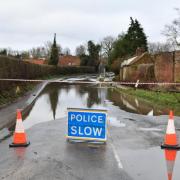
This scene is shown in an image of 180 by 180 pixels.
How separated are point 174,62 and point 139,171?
1816 cm

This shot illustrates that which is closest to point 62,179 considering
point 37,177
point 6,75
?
point 37,177

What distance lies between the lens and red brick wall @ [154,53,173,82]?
925 inches

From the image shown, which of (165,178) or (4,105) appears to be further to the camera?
(4,105)

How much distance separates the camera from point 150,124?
11445 millimetres

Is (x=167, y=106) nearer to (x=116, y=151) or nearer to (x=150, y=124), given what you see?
(x=150, y=124)

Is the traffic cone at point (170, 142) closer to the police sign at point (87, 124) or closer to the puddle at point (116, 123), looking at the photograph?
the police sign at point (87, 124)

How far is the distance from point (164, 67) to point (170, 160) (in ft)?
60.1

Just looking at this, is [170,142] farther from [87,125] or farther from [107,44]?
[107,44]

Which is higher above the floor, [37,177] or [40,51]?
[40,51]

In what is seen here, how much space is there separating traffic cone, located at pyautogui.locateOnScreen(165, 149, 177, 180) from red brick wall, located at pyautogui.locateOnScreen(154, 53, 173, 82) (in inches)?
651

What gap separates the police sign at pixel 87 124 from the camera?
814cm

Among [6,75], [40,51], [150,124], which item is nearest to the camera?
[150,124]

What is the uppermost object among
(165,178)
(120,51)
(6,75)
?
(120,51)

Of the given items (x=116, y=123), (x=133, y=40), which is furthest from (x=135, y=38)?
(x=116, y=123)
